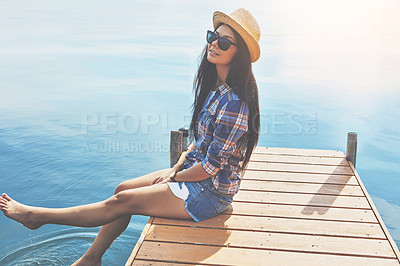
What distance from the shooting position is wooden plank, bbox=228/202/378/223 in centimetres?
386

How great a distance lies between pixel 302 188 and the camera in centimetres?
451

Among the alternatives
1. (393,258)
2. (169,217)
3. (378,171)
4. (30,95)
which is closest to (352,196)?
(393,258)

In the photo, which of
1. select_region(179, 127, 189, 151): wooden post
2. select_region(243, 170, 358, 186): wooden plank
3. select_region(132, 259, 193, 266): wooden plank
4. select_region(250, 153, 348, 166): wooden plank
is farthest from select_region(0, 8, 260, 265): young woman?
select_region(250, 153, 348, 166): wooden plank

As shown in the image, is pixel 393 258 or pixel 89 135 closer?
pixel 393 258

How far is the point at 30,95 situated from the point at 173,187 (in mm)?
10355

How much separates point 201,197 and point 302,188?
4.67ft

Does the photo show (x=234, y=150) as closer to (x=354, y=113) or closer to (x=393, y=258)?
(x=393, y=258)

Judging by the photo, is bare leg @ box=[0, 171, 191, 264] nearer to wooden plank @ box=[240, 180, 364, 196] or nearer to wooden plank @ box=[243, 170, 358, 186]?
wooden plank @ box=[240, 180, 364, 196]

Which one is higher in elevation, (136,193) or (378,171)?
(136,193)

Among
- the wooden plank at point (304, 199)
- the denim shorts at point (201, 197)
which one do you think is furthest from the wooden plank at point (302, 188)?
the denim shorts at point (201, 197)

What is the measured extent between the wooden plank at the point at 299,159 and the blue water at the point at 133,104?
195cm

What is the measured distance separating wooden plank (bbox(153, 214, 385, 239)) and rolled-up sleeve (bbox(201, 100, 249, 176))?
51cm

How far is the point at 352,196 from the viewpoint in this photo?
4332mm

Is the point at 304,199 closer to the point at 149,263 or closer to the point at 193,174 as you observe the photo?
the point at 193,174
